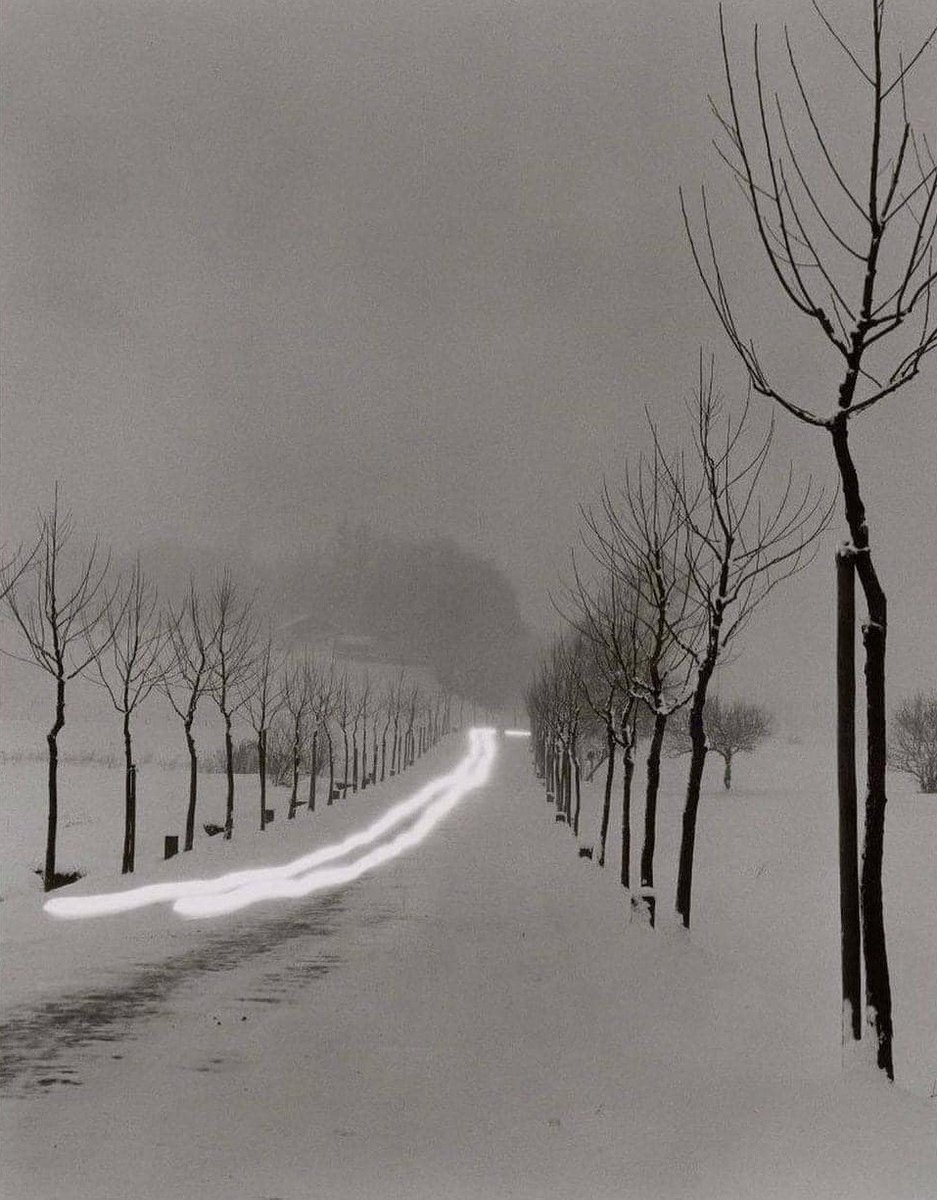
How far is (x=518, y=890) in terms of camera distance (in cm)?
1574

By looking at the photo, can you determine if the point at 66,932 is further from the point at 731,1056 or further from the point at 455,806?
the point at 455,806

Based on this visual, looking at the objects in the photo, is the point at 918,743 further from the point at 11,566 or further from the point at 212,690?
the point at 11,566

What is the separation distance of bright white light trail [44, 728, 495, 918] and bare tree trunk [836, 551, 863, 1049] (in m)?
8.50

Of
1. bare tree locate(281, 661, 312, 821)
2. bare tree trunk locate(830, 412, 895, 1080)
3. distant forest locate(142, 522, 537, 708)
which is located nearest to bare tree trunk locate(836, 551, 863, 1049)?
bare tree trunk locate(830, 412, 895, 1080)

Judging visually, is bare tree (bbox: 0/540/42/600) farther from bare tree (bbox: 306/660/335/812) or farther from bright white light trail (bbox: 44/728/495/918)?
bare tree (bbox: 306/660/335/812)

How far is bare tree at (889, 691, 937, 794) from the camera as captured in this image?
51.3 metres

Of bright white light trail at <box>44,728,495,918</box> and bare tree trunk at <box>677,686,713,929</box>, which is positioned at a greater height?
bare tree trunk at <box>677,686,713,929</box>

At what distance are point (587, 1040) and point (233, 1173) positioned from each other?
3.62 m

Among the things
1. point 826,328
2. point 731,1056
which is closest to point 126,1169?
point 731,1056

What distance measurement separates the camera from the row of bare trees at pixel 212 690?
18047 mm

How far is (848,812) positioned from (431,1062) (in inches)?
131

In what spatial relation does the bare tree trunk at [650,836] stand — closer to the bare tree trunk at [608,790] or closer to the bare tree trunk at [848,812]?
the bare tree trunk at [608,790]

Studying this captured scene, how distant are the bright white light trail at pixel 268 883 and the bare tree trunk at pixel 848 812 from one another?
8.50 m

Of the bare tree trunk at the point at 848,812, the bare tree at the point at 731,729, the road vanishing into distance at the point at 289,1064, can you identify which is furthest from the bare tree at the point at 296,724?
the bare tree trunk at the point at 848,812
